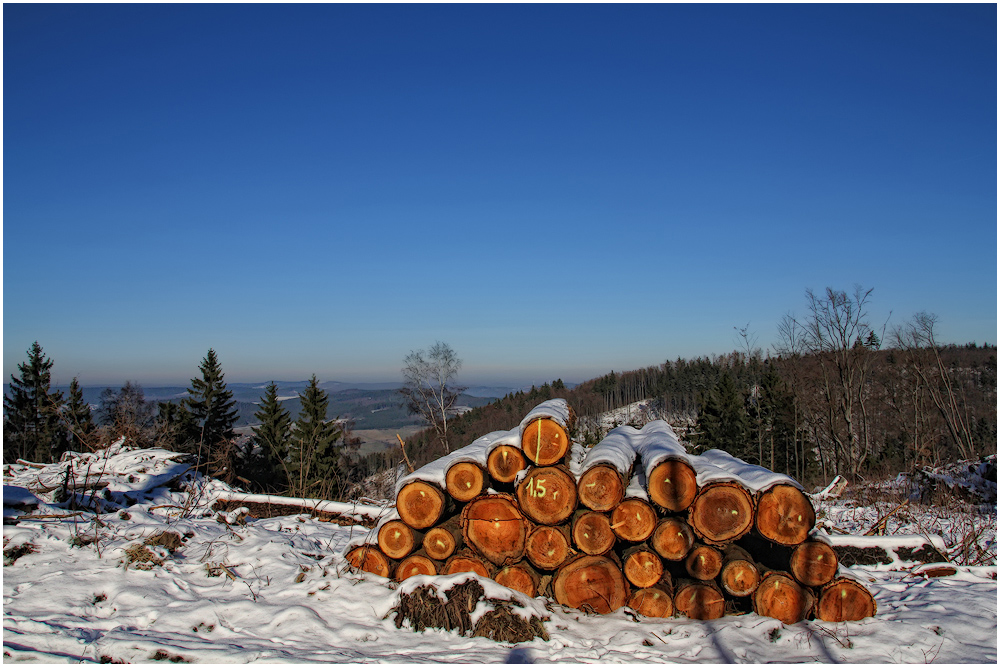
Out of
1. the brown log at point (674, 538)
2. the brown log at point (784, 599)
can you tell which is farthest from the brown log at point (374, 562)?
the brown log at point (784, 599)

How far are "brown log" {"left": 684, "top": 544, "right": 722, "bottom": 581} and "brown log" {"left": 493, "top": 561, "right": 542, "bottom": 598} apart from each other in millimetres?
1589

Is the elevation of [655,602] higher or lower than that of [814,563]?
lower

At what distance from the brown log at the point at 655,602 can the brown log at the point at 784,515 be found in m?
1.13

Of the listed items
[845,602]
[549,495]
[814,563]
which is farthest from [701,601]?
[549,495]

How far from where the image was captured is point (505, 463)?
5.64 metres

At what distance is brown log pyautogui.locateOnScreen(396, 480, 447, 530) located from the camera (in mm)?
5688

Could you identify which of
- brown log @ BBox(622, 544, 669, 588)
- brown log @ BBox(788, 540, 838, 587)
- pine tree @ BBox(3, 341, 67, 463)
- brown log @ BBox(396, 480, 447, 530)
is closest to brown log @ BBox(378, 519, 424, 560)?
brown log @ BBox(396, 480, 447, 530)

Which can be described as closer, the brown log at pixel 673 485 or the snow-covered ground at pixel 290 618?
the snow-covered ground at pixel 290 618

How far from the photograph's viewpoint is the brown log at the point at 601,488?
536cm

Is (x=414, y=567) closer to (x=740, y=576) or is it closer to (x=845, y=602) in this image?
(x=740, y=576)

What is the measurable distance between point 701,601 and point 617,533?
40.4 inches

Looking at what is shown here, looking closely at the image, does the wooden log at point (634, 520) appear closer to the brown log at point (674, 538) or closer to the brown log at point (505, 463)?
the brown log at point (674, 538)

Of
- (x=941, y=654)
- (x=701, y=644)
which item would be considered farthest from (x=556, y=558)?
(x=941, y=654)

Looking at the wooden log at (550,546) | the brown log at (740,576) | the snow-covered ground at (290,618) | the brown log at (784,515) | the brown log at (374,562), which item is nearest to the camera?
the snow-covered ground at (290,618)
